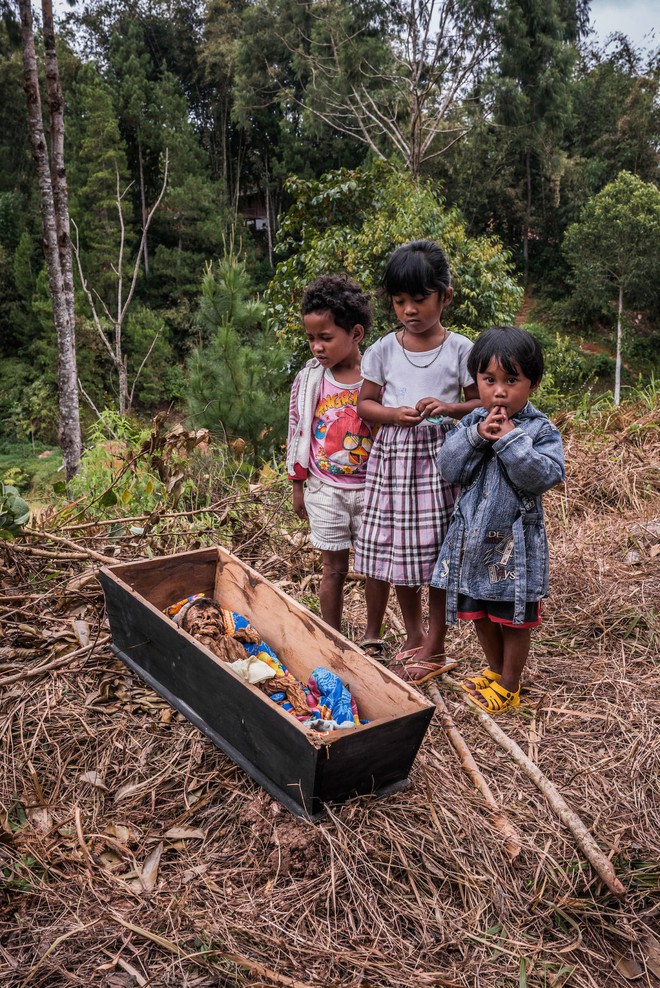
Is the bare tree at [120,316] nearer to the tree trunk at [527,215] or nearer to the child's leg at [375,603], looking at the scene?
the child's leg at [375,603]

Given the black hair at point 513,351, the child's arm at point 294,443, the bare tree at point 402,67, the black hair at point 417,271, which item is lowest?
the child's arm at point 294,443

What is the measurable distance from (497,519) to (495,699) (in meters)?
0.57

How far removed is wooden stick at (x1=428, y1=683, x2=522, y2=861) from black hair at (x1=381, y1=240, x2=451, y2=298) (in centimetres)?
119

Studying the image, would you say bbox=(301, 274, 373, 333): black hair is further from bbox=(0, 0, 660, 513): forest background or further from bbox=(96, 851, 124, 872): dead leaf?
bbox=(0, 0, 660, 513): forest background

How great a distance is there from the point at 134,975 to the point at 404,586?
1276 millimetres

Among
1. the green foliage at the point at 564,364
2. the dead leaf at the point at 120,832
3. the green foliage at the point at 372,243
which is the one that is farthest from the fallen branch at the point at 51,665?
the green foliage at the point at 564,364

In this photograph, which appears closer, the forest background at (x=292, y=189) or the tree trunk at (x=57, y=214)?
the tree trunk at (x=57, y=214)

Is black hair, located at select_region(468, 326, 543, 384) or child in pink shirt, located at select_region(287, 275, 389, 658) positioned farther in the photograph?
child in pink shirt, located at select_region(287, 275, 389, 658)

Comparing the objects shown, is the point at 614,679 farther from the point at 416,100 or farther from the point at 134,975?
the point at 416,100

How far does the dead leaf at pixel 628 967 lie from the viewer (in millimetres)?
1420

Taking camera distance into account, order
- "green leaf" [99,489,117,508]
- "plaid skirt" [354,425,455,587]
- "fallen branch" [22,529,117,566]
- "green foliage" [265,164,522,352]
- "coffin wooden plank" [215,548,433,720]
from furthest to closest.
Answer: "green foliage" [265,164,522,352] < "green leaf" [99,489,117,508] < "fallen branch" [22,529,117,566] < "plaid skirt" [354,425,455,587] < "coffin wooden plank" [215,548,433,720]

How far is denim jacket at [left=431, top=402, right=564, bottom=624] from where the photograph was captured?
6.37 ft

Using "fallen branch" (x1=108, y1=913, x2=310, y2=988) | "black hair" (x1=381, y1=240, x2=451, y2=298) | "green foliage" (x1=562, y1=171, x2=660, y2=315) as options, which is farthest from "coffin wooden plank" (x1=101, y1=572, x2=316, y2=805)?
"green foliage" (x1=562, y1=171, x2=660, y2=315)

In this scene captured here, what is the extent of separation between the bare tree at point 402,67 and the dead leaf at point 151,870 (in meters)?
12.8
